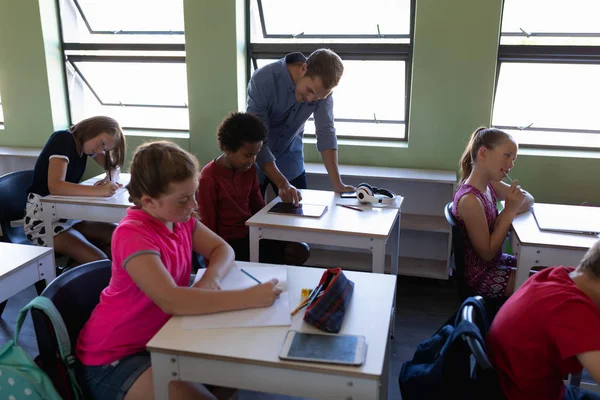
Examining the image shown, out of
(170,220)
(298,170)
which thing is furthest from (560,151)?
(170,220)

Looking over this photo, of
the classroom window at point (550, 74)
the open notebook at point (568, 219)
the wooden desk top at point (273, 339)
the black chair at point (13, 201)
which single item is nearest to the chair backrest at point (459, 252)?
the open notebook at point (568, 219)

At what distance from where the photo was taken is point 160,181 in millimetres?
1481

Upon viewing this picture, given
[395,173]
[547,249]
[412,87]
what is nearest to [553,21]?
[412,87]

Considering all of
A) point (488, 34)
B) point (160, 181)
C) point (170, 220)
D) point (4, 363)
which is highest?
point (488, 34)

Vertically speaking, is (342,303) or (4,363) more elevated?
(342,303)

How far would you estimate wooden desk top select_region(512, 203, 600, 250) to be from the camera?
2133 mm

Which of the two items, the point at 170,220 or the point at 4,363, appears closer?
Answer: the point at 4,363

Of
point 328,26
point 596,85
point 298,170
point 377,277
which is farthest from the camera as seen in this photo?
point 328,26

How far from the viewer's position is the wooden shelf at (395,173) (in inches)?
132

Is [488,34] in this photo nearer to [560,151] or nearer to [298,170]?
[560,151]

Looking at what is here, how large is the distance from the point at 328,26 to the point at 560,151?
1859mm

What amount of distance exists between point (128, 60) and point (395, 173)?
240 centimetres

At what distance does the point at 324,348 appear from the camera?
4.23 feet

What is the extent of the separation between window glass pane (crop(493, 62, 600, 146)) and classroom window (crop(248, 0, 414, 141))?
27.9 inches
